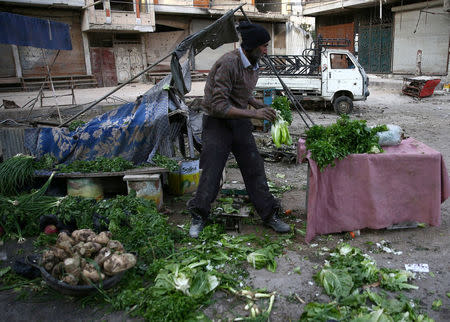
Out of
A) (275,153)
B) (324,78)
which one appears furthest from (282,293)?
(324,78)

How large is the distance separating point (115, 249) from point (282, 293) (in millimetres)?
1406

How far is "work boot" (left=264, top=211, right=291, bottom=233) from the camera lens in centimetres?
396

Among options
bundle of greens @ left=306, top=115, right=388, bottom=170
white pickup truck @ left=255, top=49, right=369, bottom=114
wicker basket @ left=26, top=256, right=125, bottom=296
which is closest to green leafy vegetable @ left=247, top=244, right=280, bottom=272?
bundle of greens @ left=306, top=115, right=388, bottom=170

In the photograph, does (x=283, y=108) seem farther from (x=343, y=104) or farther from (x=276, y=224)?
(x=343, y=104)

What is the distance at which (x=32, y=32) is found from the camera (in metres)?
8.52

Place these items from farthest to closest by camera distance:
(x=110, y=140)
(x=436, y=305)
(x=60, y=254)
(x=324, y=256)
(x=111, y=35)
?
(x=111, y=35), (x=110, y=140), (x=324, y=256), (x=60, y=254), (x=436, y=305)

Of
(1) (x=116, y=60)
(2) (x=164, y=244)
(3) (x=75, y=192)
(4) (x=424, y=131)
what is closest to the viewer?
(2) (x=164, y=244)

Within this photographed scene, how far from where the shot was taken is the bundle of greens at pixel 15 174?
467cm

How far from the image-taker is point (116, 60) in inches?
899

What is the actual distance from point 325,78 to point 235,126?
9.19m

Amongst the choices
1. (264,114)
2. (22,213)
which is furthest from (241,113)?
(22,213)

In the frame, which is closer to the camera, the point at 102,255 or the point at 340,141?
the point at 102,255

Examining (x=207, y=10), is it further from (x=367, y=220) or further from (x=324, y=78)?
(x=367, y=220)

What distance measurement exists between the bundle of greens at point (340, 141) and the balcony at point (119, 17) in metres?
19.4
